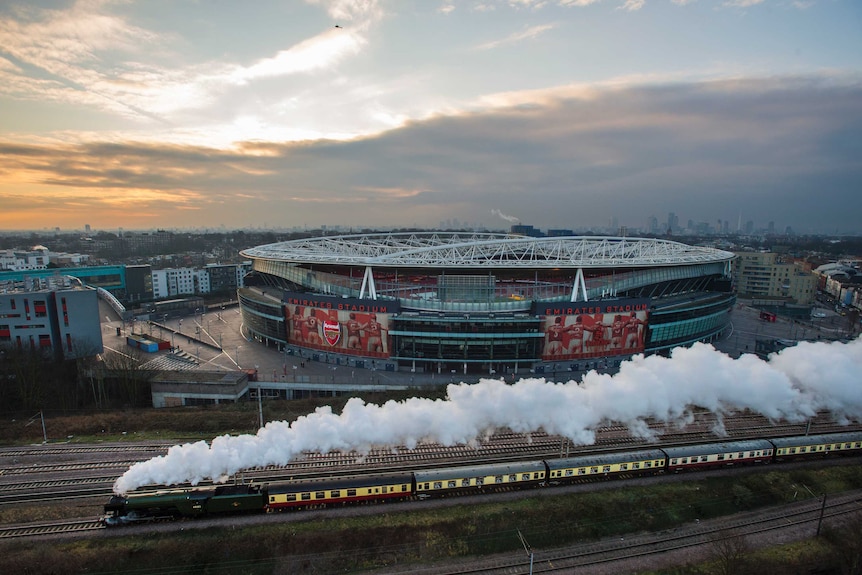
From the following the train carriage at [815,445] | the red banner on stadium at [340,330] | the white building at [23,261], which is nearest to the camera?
the train carriage at [815,445]

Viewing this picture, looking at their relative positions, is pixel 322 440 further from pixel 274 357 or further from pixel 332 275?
pixel 332 275

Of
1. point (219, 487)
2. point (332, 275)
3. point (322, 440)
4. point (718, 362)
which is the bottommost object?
point (219, 487)

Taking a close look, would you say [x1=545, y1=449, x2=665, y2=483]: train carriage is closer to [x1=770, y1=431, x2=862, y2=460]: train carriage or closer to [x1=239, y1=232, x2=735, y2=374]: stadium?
[x1=770, y1=431, x2=862, y2=460]: train carriage

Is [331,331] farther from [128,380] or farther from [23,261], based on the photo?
[23,261]

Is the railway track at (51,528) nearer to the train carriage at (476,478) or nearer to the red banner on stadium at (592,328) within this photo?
the train carriage at (476,478)

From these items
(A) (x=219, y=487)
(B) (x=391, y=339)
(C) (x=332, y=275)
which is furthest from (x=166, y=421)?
(C) (x=332, y=275)

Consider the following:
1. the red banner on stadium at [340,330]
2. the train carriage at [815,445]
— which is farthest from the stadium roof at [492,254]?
the train carriage at [815,445]

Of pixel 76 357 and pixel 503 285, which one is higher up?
pixel 503 285
